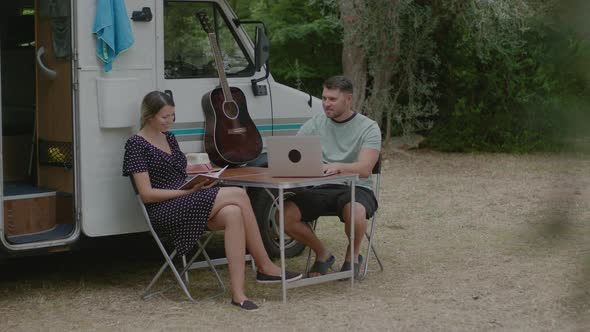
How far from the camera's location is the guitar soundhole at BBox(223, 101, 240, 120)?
18.6 ft

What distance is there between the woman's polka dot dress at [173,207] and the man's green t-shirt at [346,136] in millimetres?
872

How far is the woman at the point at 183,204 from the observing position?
16.0 ft

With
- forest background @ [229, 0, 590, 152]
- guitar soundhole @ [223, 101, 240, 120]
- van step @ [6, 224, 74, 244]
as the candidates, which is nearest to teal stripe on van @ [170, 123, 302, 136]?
guitar soundhole @ [223, 101, 240, 120]

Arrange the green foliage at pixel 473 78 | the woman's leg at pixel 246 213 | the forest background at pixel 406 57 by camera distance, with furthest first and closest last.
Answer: the forest background at pixel 406 57
the green foliage at pixel 473 78
the woman's leg at pixel 246 213

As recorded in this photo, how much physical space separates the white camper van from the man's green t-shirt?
1.88ft

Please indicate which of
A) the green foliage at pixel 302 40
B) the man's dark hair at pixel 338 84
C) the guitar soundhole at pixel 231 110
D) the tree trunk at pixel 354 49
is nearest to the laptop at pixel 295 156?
the man's dark hair at pixel 338 84

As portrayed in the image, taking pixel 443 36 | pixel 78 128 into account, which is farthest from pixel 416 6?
pixel 78 128

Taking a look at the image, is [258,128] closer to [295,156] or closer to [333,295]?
[295,156]

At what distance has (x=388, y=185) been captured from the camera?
10.2 meters

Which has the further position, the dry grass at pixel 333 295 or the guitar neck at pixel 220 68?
the guitar neck at pixel 220 68

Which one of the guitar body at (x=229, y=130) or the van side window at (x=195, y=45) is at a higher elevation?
the van side window at (x=195, y=45)

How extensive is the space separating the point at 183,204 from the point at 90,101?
0.80 m

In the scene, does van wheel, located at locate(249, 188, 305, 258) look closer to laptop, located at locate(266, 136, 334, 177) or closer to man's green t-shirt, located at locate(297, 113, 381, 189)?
man's green t-shirt, located at locate(297, 113, 381, 189)

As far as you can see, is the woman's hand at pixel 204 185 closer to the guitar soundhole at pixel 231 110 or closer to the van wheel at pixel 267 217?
the guitar soundhole at pixel 231 110
